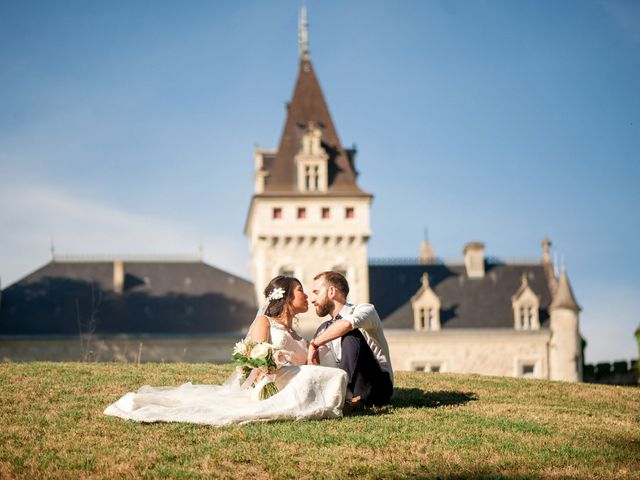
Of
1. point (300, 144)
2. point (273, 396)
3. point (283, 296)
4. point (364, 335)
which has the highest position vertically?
point (300, 144)

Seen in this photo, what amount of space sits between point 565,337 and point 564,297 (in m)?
1.79

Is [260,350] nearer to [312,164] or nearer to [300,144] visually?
[312,164]

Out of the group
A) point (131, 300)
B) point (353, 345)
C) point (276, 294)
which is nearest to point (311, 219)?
point (131, 300)

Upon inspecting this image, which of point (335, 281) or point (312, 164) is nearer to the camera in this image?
point (335, 281)

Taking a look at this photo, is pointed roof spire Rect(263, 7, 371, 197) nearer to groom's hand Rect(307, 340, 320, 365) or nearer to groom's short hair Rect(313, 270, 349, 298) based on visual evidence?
groom's short hair Rect(313, 270, 349, 298)

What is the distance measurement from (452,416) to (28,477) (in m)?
4.83

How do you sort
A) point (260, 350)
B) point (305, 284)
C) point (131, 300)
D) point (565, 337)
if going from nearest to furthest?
point (260, 350) → point (305, 284) → point (565, 337) → point (131, 300)

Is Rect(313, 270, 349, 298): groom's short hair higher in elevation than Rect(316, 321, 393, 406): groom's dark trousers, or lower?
higher

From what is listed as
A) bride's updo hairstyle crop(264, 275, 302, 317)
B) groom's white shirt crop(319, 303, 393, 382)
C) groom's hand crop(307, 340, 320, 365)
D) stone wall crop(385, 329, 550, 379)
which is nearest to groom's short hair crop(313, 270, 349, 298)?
groom's white shirt crop(319, 303, 393, 382)

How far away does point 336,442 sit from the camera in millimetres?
9469

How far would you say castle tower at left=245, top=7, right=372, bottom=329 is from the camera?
135 feet

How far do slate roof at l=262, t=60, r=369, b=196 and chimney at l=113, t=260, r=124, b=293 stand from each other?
24.3ft

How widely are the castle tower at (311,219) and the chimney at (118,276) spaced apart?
5.88 meters

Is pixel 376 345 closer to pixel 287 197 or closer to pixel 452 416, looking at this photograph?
pixel 452 416
